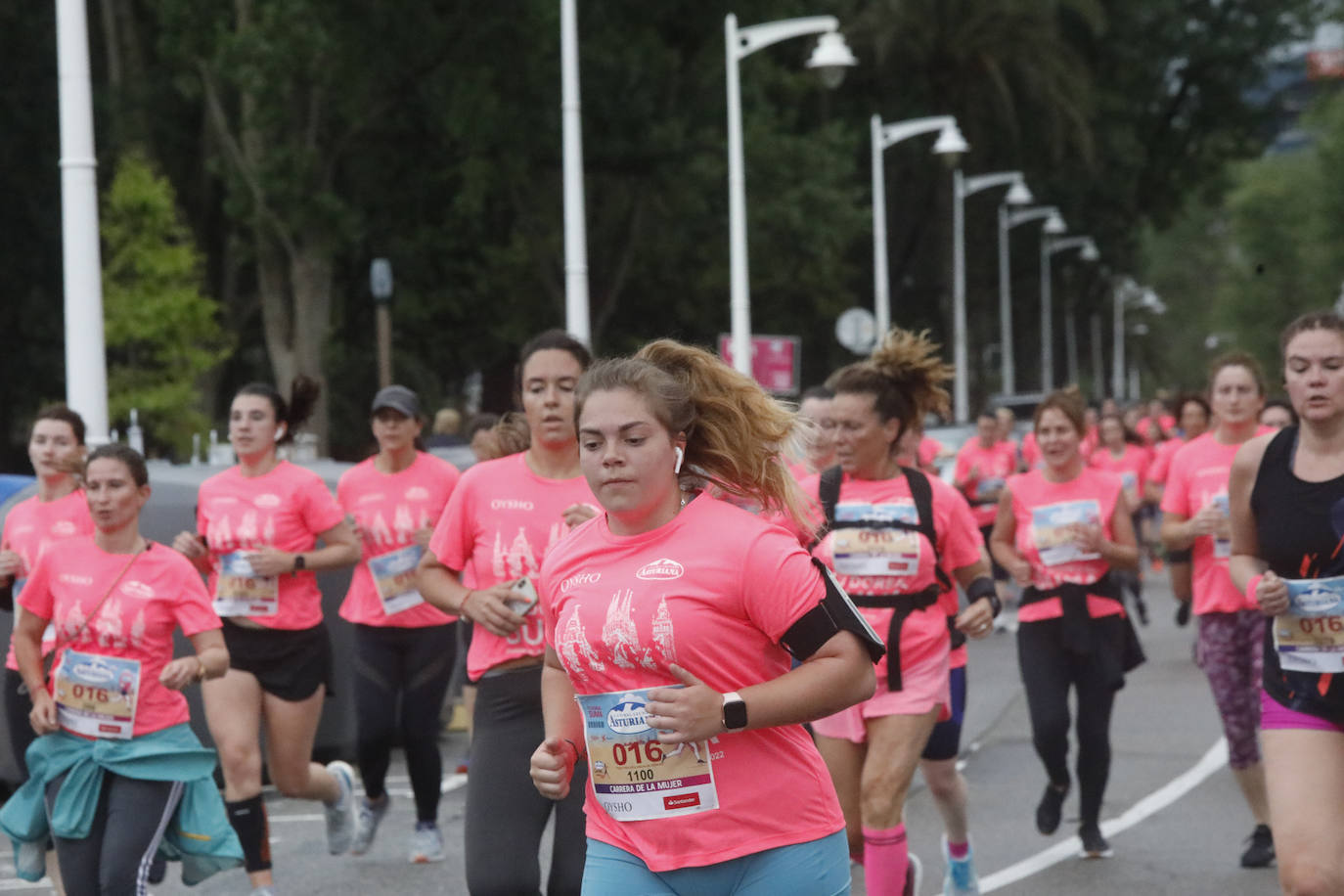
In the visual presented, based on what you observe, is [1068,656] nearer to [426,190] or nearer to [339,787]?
[339,787]

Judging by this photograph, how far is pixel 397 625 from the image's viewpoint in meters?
8.82

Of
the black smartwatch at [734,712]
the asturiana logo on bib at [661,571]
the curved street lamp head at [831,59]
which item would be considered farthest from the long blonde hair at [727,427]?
the curved street lamp head at [831,59]

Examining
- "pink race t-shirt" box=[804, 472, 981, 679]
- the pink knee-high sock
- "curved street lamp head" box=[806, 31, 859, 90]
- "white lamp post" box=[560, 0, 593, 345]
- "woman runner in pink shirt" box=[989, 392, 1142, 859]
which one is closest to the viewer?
the pink knee-high sock

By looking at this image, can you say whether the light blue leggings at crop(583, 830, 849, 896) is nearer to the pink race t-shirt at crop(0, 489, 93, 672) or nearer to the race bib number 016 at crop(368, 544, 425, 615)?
the pink race t-shirt at crop(0, 489, 93, 672)

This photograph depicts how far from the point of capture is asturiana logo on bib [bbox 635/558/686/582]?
3.89 m

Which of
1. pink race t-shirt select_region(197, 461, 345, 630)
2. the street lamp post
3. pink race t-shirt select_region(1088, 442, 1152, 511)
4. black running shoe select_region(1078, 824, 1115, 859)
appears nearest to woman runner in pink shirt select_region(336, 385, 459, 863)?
pink race t-shirt select_region(197, 461, 345, 630)

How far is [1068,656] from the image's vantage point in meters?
8.52

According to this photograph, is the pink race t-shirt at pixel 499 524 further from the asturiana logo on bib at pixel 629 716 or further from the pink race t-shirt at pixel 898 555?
the asturiana logo on bib at pixel 629 716

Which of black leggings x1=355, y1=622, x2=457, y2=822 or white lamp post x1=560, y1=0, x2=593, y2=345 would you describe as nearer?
black leggings x1=355, y1=622, x2=457, y2=822

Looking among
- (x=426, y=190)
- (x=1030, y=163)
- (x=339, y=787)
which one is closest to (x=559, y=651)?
(x=339, y=787)

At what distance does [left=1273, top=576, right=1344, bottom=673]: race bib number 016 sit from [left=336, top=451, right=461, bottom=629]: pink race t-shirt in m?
4.39

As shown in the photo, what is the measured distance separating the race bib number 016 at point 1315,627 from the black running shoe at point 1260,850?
121 inches

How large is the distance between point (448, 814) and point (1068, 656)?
3140 millimetres

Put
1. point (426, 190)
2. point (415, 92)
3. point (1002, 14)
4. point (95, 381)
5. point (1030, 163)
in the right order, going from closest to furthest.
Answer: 1. point (95, 381)
2. point (415, 92)
3. point (426, 190)
4. point (1002, 14)
5. point (1030, 163)
